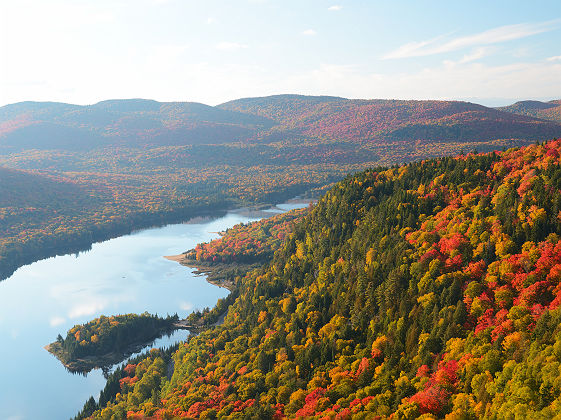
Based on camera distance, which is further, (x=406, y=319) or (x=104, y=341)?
(x=104, y=341)

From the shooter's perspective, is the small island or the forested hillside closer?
the forested hillside

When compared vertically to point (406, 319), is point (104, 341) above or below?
below

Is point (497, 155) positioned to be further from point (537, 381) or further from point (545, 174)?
point (537, 381)

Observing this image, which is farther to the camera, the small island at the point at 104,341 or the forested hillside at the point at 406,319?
the small island at the point at 104,341

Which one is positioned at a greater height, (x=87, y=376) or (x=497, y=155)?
(x=497, y=155)

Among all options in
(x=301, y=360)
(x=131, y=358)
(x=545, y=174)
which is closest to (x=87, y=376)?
(x=131, y=358)
